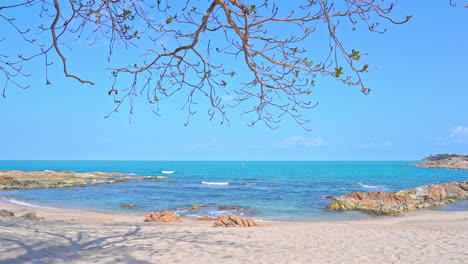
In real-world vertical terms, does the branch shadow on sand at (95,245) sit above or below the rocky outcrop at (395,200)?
above

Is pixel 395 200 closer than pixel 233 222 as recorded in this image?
No

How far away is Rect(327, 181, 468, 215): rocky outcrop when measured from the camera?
1997cm

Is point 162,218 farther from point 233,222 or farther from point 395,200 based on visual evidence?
point 395,200

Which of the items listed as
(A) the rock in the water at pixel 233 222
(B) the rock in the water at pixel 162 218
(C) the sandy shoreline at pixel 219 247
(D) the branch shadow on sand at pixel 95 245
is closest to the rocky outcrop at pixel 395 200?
(A) the rock in the water at pixel 233 222

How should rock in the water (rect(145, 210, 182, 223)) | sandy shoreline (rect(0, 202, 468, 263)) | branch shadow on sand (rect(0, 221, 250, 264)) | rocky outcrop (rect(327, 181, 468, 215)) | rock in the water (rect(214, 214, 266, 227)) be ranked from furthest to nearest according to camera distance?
rocky outcrop (rect(327, 181, 468, 215)), rock in the water (rect(145, 210, 182, 223)), rock in the water (rect(214, 214, 266, 227)), sandy shoreline (rect(0, 202, 468, 263)), branch shadow on sand (rect(0, 221, 250, 264))

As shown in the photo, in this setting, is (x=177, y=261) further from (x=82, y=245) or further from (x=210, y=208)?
(x=210, y=208)

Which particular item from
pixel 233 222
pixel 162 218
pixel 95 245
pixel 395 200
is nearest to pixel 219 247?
pixel 95 245

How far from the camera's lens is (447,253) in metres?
7.84

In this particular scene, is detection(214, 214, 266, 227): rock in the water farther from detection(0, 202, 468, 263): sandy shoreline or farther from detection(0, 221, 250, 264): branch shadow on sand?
detection(0, 221, 250, 264): branch shadow on sand

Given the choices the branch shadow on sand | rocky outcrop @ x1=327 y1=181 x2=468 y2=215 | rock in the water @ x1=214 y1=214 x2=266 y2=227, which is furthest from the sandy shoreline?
rocky outcrop @ x1=327 y1=181 x2=468 y2=215

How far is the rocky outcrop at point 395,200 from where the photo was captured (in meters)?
20.0

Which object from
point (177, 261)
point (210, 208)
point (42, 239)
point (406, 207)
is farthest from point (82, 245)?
point (406, 207)

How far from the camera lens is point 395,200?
2123 cm

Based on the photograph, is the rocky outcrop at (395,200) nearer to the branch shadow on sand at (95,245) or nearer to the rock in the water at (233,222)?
the rock in the water at (233,222)
